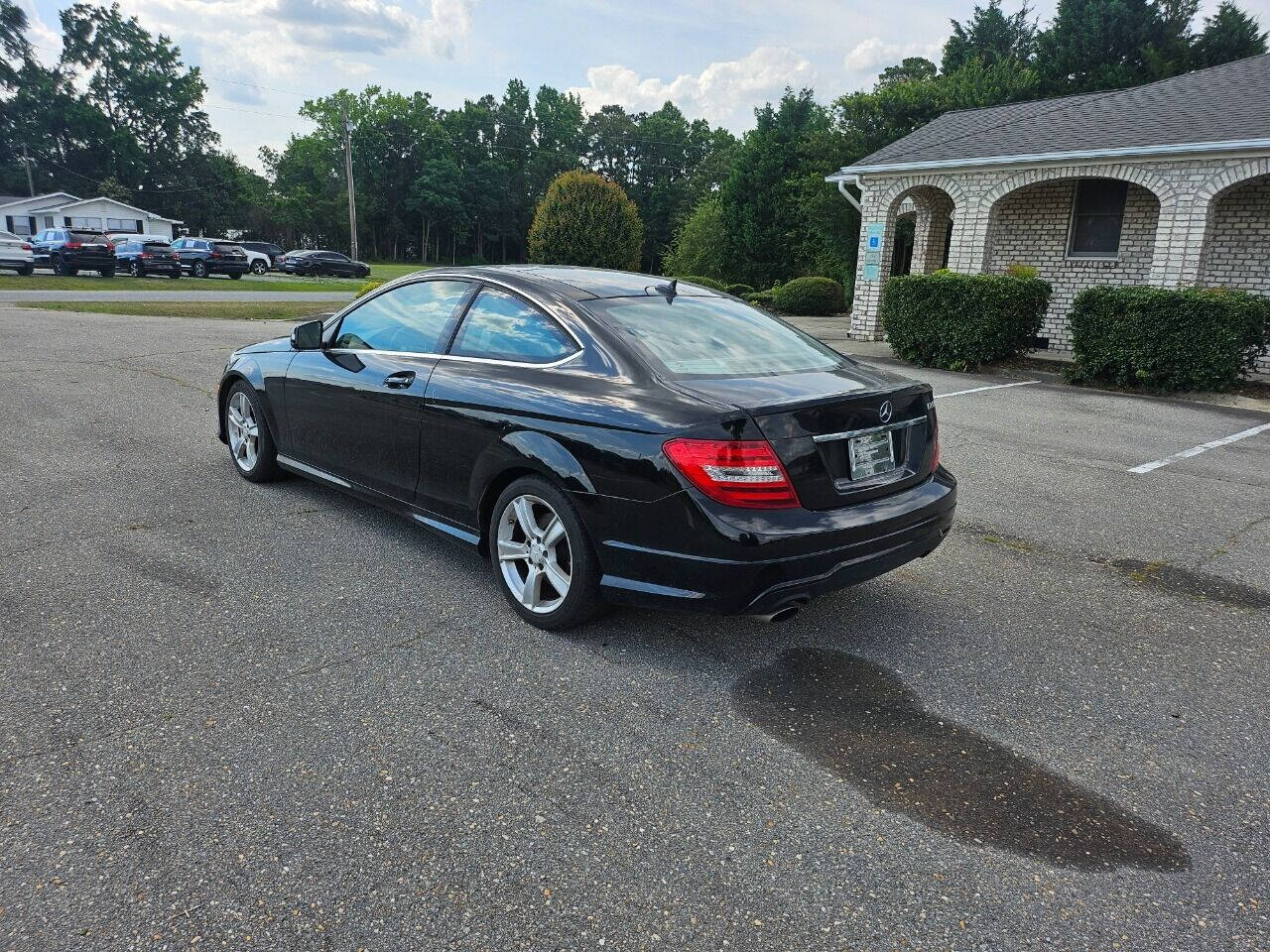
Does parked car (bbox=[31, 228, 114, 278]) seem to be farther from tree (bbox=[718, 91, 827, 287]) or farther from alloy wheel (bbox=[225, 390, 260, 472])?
alloy wheel (bbox=[225, 390, 260, 472])

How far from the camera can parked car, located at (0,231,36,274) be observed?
31031 millimetres

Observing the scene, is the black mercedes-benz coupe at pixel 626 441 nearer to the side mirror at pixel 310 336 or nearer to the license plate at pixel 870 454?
the license plate at pixel 870 454

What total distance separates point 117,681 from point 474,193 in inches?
3540

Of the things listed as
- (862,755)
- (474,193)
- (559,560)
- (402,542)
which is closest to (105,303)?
(402,542)

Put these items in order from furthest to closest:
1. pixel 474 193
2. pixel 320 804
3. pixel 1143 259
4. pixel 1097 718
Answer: pixel 474 193 → pixel 1143 259 → pixel 1097 718 → pixel 320 804

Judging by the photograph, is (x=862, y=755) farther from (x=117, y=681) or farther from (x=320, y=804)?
(x=117, y=681)

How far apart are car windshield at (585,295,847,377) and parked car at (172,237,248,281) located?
39.2 meters

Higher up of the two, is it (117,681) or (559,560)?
(559,560)

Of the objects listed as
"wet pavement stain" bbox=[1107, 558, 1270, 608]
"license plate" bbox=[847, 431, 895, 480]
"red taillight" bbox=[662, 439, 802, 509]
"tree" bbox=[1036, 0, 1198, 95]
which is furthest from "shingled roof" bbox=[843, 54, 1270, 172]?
"tree" bbox=[1036, 0, 1198, 95]

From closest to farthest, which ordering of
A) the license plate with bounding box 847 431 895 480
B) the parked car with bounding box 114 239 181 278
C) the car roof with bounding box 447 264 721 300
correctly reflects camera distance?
1. the license plate with bounding box 847 431 895 480
2. the car roof with bounding box 447 264 721 300
3. the parked car with bounding box 114 239 181 278

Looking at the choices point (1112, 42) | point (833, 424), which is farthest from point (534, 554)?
point (1112, 42)

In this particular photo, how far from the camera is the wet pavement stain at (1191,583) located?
441 centimetres

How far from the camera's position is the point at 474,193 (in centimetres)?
8719

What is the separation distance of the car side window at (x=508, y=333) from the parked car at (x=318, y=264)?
1778 inches
